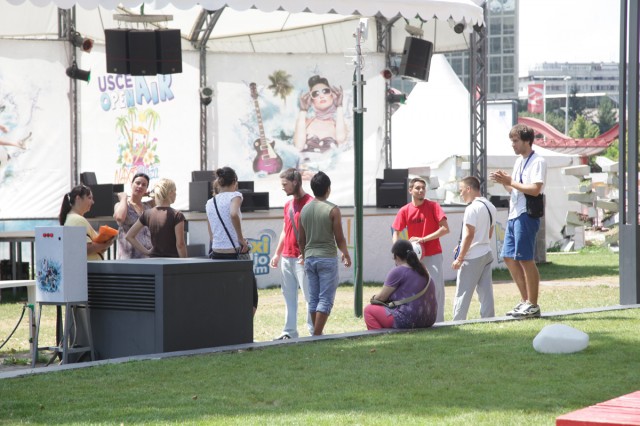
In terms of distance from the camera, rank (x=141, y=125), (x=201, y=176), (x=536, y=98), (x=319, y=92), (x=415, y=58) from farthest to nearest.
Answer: (x=536, y=98) < (x=319, y=92) < (x=141, y=125) < (x=201, y=176) < (x=415, y=58)

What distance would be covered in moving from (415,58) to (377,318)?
10960 millimetres

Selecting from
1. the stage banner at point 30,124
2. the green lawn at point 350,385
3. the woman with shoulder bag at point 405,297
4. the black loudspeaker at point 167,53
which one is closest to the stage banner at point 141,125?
the stage banner at point 30,124

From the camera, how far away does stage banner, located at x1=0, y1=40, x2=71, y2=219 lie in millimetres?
22109

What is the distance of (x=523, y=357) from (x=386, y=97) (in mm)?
17606

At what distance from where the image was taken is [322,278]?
1020 cm

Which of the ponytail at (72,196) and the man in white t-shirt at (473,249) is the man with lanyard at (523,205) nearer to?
the man in white t-shirt at (473,249)

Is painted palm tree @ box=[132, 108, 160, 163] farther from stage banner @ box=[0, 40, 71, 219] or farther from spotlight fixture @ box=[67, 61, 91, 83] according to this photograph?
spotlight fixture @ box=[67, 61, 91, 83]

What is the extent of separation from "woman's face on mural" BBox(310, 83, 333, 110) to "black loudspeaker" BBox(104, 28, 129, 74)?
22.0ft

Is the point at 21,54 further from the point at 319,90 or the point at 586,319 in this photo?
the point at 586,319

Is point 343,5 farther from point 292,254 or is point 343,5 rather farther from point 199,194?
point 199,194

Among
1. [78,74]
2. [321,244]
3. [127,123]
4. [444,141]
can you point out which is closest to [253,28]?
[127,123]

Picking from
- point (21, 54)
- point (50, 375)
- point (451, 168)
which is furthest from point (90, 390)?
point (451, 168)

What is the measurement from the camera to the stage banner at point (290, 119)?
80.6ft

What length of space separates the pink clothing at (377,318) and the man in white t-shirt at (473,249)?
1.07 m
